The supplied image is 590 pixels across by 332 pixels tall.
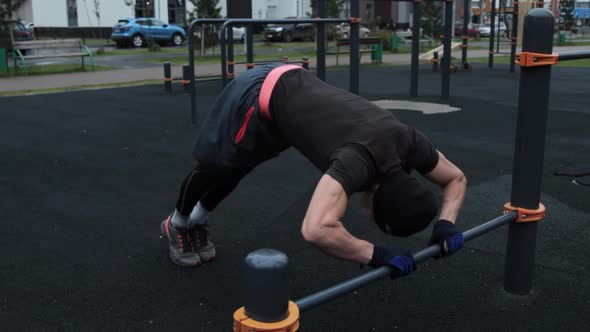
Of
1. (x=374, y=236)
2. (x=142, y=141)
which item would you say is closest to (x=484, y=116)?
(x=142, y=141)

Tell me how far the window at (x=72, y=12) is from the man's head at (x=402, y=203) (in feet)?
118

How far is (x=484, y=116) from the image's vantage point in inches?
330

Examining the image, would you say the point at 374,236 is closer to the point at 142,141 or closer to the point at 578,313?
the point at 578,313

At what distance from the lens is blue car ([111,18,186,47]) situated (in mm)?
27297

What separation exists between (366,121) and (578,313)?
139 cm

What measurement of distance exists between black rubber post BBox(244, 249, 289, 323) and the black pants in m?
1.26

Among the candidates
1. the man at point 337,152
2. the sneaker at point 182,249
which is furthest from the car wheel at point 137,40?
the man at point 337,152

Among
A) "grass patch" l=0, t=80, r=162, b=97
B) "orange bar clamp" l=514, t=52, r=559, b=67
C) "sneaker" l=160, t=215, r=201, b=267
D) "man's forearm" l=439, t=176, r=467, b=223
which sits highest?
"orange bar clamp" l=514, t=52, r=559, b=67

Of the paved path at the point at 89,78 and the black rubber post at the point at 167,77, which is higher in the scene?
the black rubber post at the point at 167,77

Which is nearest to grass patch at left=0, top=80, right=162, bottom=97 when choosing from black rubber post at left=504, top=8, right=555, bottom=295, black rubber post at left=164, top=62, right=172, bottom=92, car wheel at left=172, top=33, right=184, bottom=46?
black rubber post at left=164, top=62, right=172, bottom=92

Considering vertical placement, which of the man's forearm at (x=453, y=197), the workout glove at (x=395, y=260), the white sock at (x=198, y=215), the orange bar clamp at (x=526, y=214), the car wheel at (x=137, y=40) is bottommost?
the white sock at (x=198, y=215)

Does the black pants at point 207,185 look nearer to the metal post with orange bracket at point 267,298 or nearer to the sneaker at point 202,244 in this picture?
the sneaker at point 202,244

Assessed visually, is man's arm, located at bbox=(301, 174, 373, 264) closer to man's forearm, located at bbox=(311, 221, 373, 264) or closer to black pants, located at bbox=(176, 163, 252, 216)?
man's forearm, located at bbox=(311, 221, 373, 264)

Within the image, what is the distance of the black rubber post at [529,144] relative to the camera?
2580mm
